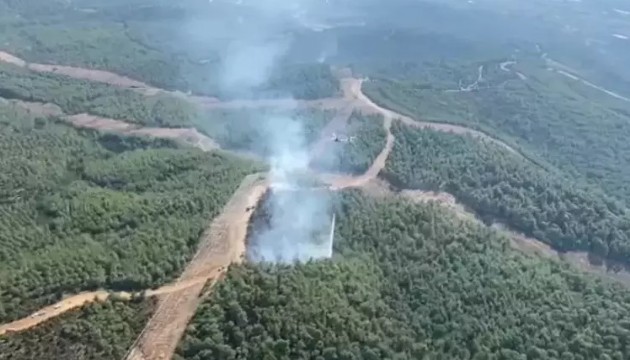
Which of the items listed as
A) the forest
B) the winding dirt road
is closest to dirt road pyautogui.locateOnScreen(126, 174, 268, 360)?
the winding dirt road

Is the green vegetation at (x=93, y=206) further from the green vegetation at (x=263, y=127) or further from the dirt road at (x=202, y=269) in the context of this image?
the green vegetation at (x=263, y=127)

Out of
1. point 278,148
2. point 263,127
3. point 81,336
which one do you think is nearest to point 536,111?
point 263,127

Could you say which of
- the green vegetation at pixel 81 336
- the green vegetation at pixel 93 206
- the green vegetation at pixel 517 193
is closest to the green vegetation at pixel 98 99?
the green vegetation at pixel 93 206

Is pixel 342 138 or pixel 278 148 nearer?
pixel 278 148

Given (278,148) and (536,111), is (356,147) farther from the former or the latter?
(536,111)

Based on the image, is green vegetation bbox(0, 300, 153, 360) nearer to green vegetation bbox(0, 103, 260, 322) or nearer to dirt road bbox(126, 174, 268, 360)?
dirt road bbox(126, 174, 268, 360)
